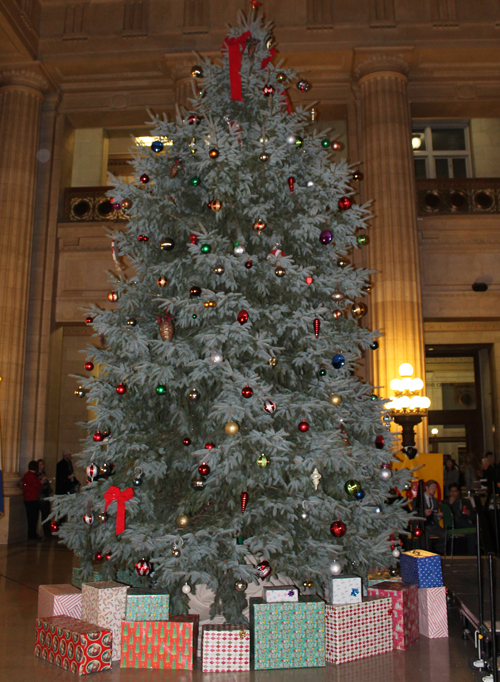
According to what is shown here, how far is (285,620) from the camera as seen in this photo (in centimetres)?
416

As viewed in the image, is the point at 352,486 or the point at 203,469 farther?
the point at 352,486

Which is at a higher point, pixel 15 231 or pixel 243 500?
pixel 15 231

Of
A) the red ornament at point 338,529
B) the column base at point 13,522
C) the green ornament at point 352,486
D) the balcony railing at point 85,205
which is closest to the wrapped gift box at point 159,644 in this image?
the red ornament at point 338,529

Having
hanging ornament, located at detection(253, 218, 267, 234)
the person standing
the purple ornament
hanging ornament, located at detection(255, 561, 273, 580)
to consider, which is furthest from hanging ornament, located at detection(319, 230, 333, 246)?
the person standing

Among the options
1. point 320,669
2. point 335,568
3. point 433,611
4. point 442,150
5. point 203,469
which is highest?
point 442,150

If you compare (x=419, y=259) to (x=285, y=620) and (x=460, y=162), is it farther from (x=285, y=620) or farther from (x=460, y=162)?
(x=285, y=620)

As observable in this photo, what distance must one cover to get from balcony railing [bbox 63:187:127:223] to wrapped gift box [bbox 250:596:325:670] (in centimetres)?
1045

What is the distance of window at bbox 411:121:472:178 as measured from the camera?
15.0m

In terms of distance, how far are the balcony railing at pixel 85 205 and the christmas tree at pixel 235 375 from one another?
799 cm

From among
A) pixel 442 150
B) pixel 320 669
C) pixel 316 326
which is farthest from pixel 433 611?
pixel 442 150

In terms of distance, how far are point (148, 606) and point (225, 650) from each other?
60 centimetres

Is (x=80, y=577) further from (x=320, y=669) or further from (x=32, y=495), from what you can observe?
(x=32, y=495)

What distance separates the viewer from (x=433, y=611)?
192 inches

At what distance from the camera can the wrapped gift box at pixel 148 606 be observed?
165 inches
